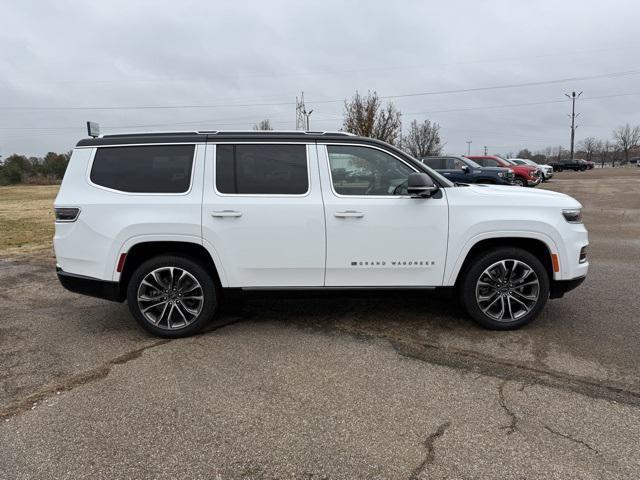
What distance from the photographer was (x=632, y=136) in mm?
102312

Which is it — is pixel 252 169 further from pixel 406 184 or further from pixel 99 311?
pixel 99 311

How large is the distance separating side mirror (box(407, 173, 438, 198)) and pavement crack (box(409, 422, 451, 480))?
2.00 metres

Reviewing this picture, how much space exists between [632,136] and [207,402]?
124032 mm

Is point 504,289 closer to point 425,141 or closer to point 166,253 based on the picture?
point 166,253

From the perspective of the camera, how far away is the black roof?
436 centimetres

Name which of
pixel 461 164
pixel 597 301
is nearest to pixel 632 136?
pixel 461 164

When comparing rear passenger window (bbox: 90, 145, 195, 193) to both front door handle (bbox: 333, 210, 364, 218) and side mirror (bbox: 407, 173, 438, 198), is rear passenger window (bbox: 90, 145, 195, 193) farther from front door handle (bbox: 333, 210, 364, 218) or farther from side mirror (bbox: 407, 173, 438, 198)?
side mirror (bbox: 407, 173, 438, 198)

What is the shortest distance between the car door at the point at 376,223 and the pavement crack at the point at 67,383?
192 cm

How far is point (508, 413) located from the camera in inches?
120

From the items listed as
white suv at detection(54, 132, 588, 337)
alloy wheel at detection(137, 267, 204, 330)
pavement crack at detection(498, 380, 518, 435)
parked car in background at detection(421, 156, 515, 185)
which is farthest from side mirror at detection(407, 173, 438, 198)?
parked car in background at detection(421, 156, 515, 185)

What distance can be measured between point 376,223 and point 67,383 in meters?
2.87

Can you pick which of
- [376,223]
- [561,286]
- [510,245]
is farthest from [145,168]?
[561,286]

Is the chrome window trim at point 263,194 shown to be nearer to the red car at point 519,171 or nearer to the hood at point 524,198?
the hood at point 524,198

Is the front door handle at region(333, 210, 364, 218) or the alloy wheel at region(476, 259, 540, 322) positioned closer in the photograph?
the front door handle at region(333, 210, 364, 218)
